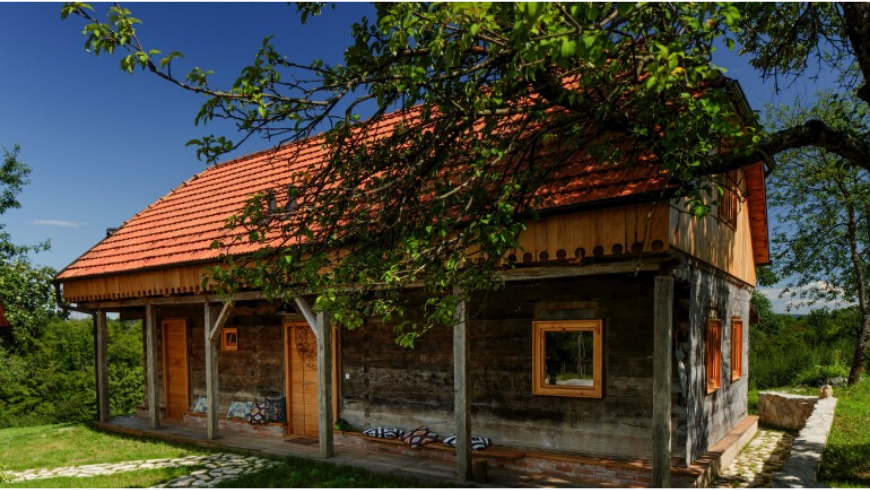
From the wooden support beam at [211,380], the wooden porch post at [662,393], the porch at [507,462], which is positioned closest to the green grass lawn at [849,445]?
the porch at [507,462]

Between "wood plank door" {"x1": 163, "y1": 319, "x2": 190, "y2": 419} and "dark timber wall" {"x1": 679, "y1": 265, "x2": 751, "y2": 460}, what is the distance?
1004 cm

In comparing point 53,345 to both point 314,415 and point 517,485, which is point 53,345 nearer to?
point 314,415

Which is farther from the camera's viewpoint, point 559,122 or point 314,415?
point 314,415

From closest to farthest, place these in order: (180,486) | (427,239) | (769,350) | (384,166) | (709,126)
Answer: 1. (709,126)
2. (427,239)
3. (384,166)
4. (180,486)
5. (769,350)

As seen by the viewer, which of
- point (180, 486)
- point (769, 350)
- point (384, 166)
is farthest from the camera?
point (769, 350)

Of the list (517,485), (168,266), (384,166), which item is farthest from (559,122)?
(168,266)

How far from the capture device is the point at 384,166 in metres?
6.06

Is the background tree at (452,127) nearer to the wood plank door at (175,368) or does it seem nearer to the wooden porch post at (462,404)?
the wooden porch post at (462,404)

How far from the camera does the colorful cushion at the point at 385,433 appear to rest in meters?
9.01

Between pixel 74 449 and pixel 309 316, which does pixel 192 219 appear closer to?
pixel 74 449

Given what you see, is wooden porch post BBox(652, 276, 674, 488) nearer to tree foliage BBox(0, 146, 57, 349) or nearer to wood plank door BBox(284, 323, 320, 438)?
wood plank door BBox(284, 323, 320, 438)

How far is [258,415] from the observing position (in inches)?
Result: 424

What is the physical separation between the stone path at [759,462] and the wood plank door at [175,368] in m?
10.4

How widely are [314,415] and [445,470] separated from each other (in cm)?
357
